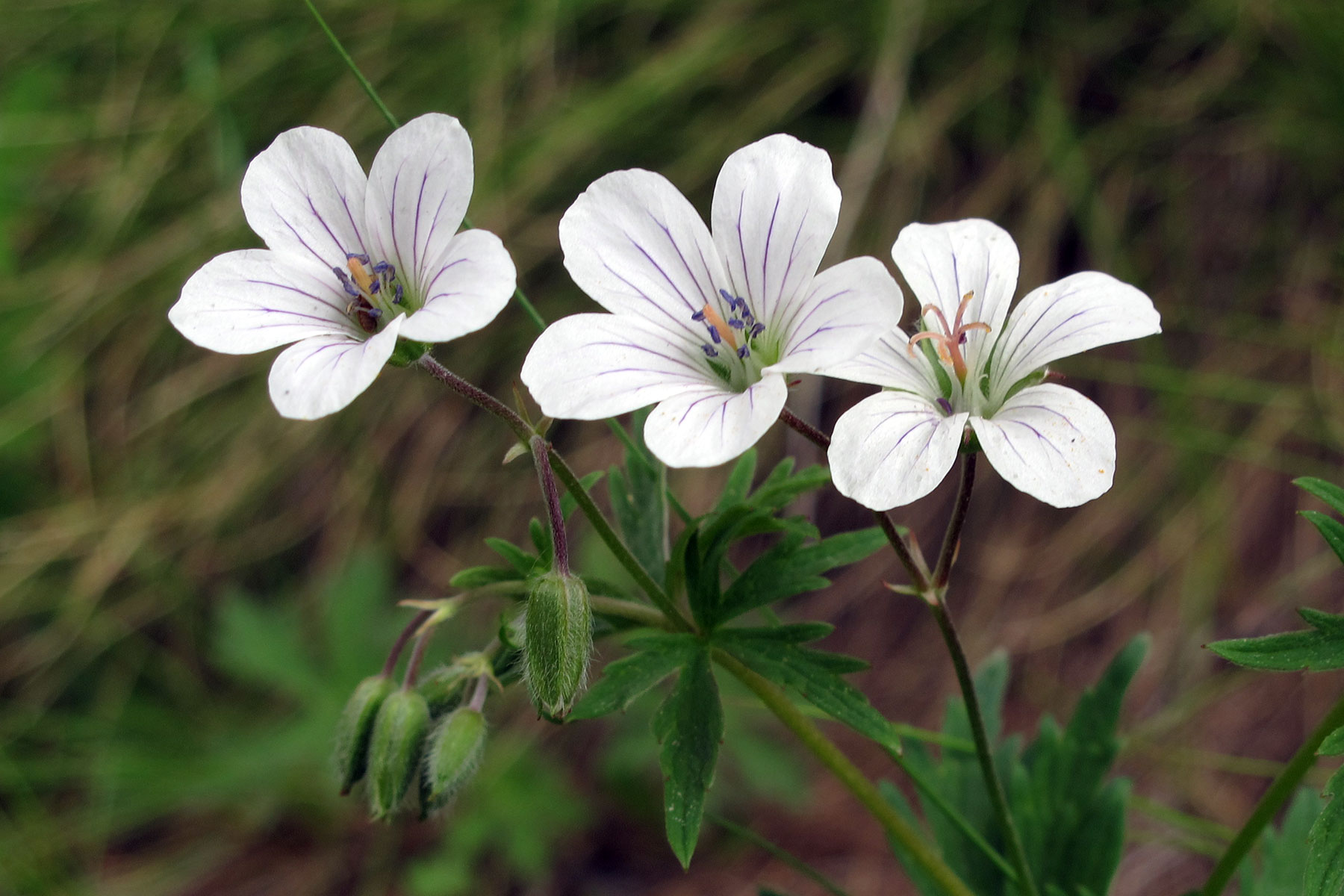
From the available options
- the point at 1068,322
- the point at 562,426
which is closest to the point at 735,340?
→ the point at 1068,322

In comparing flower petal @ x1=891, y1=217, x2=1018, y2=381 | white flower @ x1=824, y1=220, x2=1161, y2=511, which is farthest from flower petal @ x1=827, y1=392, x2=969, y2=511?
flower petal @ x1=891, y1=217, x2=1018, y2=381

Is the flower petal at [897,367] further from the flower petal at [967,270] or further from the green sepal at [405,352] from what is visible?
the green sepal at [405,352]

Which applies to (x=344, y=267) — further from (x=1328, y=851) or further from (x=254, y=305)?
(x=1328, y=851)

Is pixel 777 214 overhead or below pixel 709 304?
overhead

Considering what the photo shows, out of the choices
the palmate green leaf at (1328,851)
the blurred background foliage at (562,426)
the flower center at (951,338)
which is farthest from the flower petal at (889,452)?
the blurred background foliage at (562,426)

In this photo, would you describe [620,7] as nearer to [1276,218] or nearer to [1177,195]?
[1177,195]

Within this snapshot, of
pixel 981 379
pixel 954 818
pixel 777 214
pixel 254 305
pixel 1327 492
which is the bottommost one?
pixel 954 818
